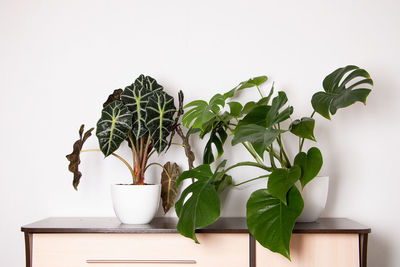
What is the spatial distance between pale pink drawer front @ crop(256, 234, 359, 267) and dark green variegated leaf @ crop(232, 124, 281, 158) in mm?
459

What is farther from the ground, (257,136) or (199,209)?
(257,136)

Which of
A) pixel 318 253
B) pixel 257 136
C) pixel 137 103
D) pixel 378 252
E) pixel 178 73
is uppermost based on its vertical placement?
pixel 178 73

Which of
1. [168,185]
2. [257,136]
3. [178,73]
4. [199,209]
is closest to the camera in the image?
[257,136]

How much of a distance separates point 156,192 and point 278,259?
584 mm

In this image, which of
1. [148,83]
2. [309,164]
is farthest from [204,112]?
[309,164]

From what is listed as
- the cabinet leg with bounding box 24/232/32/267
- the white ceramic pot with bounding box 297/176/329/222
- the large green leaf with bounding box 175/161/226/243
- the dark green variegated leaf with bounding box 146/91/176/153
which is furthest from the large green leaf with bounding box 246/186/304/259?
the cabinet leg with bounding box 24/232/32/267

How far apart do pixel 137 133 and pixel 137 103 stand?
0.43ft

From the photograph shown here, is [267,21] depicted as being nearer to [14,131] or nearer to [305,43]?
[305,43]

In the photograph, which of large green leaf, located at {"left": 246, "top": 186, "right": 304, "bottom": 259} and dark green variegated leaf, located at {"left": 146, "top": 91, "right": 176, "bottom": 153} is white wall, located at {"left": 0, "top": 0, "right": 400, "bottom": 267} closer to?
dark green variegated leaf, located at {"left": 146, "top": 91, "right": 176, "bottom": 153}

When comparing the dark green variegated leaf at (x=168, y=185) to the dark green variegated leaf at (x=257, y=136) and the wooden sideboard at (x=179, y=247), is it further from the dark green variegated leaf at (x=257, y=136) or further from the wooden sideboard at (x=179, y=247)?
the dark green variegated leaf at (x=257, y=136)

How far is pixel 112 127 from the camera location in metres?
1.52

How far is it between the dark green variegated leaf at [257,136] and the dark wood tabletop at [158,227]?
0.41m

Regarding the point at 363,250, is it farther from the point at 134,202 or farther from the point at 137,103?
the point at 137,103

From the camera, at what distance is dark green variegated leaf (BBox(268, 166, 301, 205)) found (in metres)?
1.30
